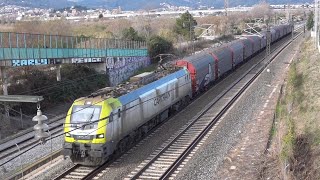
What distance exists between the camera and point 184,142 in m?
21.0

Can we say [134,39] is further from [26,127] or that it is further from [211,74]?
[26,127]

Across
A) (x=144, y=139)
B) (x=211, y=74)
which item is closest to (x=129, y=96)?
(x=144, y=139)

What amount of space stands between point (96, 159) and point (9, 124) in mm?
12271

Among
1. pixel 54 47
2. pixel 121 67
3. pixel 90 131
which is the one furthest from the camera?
pixel 121 67

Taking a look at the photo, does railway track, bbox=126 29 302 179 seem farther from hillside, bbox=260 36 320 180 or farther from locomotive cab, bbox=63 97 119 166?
hillside, bbox=260 36 320 180

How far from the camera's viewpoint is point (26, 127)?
92.1 ft

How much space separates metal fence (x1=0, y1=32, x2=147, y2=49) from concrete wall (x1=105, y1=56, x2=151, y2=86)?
1.73m

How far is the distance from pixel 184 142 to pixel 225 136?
223 centimetres

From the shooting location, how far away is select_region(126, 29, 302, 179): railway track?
17025 mm

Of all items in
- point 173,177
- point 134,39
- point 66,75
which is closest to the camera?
point 173,177

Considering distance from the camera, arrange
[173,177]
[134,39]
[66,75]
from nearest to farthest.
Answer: [173,177]
[66,75]
[134,39]

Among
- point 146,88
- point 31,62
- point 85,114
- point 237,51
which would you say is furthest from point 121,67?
point 85,114

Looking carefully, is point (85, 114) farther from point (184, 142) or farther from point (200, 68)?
point (200, 68)

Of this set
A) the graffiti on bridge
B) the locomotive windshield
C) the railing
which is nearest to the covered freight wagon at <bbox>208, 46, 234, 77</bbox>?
the railing
